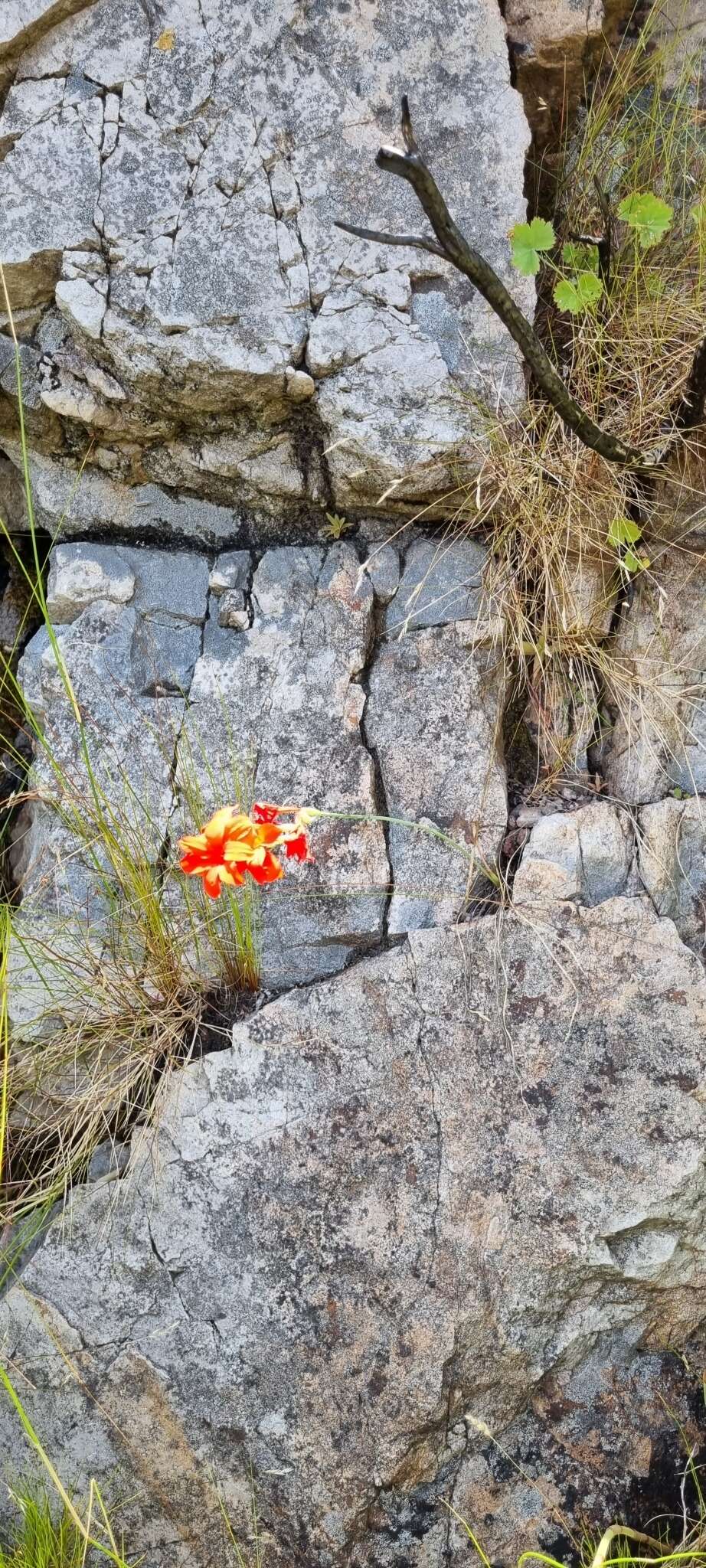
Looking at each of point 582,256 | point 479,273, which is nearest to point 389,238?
point 479,273

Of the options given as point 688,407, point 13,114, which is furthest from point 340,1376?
point 13,114

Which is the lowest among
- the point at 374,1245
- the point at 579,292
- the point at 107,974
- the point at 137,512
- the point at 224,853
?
the point at 374,1245

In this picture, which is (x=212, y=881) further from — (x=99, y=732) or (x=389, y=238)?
(x=389, y=238)

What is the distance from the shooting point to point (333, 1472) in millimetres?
1841

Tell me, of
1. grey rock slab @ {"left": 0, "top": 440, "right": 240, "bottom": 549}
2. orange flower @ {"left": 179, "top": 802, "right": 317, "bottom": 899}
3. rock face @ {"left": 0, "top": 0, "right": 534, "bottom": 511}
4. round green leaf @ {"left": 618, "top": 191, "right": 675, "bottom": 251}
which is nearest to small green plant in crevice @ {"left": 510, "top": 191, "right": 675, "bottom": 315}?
round green leaf @ {"left": 618, "top": 191, "right": 675, "bottom": 251}

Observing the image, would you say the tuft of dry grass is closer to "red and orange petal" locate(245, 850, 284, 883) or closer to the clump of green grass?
the clump of green grass

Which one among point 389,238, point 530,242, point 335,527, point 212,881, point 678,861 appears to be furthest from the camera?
point 335,527

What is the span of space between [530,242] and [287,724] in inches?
36.1

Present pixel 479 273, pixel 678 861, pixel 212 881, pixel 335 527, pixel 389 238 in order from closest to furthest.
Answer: pixel 212 881
pixel 389 238
pixel 479 273
pixel 678 861
pixel 335 527

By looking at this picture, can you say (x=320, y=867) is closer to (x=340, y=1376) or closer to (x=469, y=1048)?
(x=469, y=1048)

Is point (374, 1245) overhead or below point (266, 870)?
below

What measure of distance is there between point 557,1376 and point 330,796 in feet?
3.37

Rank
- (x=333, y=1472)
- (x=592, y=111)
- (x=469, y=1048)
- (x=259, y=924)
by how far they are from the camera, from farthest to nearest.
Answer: (x=592, y=111), (x=259, y=924), (x=469, y=1048), (x=333, y=1472)

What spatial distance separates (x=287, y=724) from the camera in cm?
220
